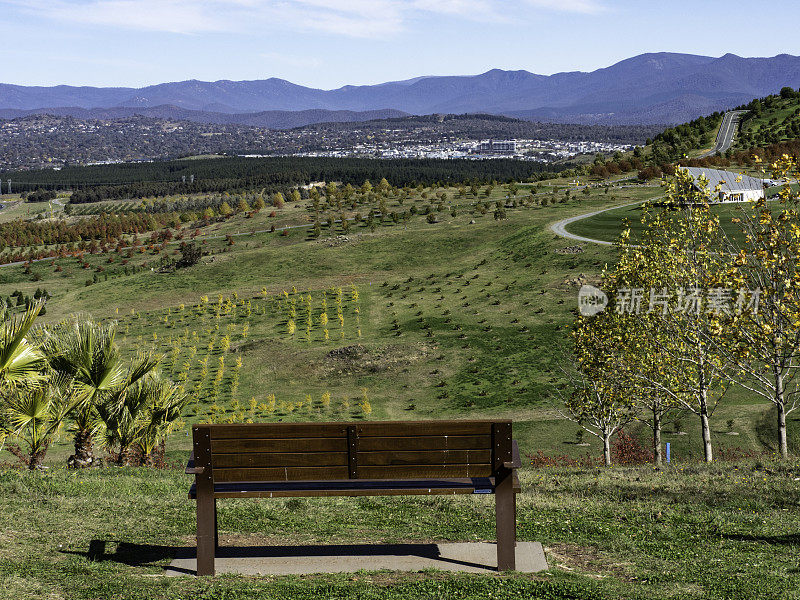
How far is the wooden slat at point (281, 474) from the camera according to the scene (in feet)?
33.2

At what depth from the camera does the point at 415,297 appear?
2562 inches

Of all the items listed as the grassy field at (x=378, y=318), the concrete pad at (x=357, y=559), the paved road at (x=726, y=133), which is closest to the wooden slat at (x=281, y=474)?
the concrete pad at (x=357, y=559)

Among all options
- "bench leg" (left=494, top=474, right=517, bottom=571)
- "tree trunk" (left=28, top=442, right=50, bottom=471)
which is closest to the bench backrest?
"bench leg" (left=494, top=474, right=517, bottom=571)

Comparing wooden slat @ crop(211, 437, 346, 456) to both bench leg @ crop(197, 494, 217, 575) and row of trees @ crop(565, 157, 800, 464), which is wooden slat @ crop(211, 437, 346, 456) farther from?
row of trees @ crop(565, 157, 800, 464)

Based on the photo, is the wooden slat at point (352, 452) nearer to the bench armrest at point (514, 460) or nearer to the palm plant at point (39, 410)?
the bench armrest at point (514, 460)

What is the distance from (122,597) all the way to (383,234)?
271 ft

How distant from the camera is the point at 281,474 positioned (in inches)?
399

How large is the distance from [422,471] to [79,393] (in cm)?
899

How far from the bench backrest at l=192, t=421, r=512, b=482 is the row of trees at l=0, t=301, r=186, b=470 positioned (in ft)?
14.5

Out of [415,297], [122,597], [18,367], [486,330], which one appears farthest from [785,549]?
[415,297]

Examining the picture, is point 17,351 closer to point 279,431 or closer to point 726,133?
point 279,431

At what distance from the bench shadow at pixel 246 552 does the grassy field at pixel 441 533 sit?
43mm

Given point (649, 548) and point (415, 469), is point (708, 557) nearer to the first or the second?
point (649, 548)

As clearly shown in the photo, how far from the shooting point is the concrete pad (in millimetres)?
9969
